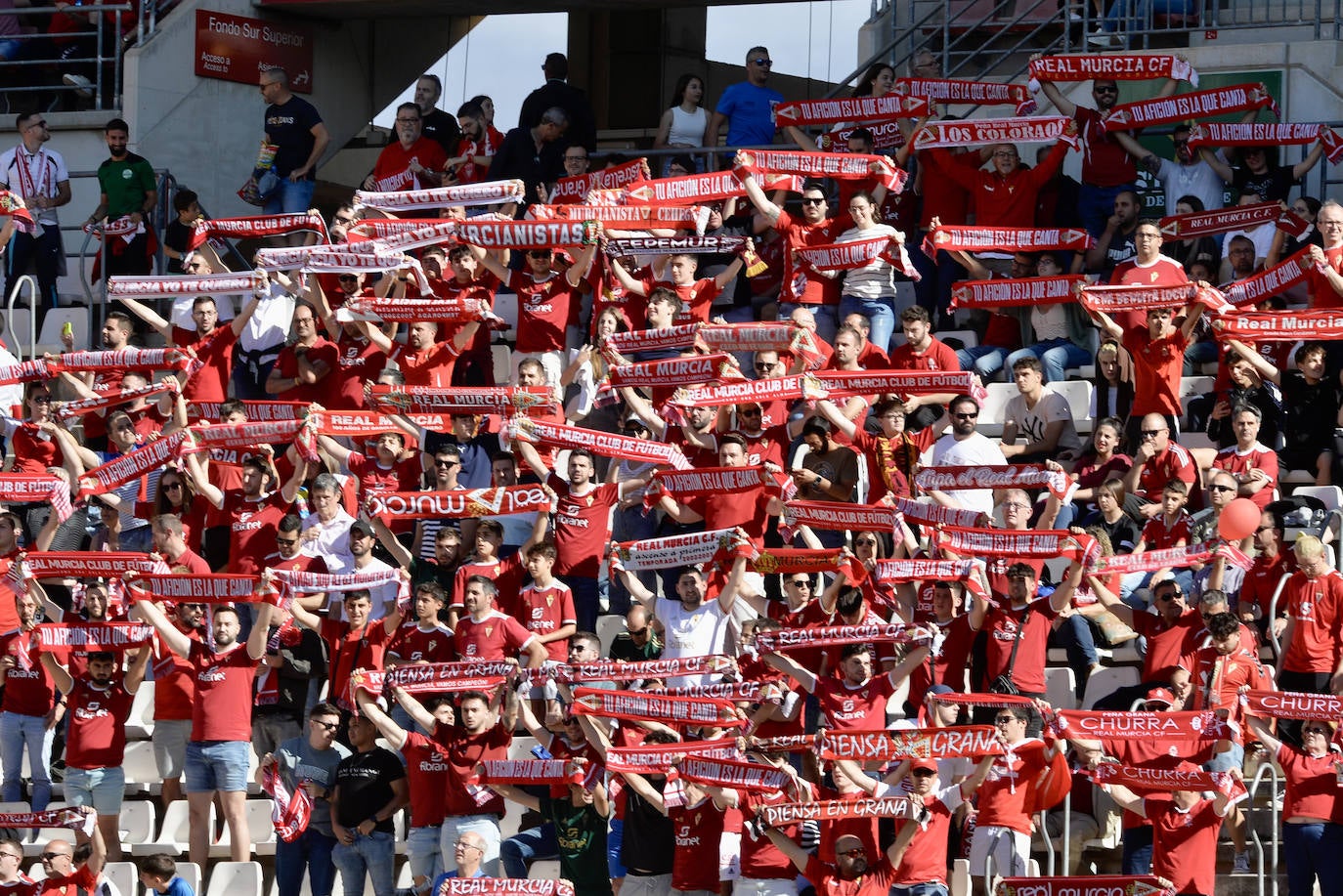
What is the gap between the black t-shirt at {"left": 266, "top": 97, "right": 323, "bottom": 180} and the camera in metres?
21.3

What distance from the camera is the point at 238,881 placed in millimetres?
14781

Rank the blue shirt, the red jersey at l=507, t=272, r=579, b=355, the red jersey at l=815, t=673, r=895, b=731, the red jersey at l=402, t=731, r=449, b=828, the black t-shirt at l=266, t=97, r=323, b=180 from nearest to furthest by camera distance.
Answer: the red jersey at l=815, t=673, r=895, b=731
the red jersey at l=402, t=731, r=449, b=828
the red jersey at l=507, t=272, r=579, b=355
the blue shirt
the black t-shirt at l=266, t=97, r=323, b=180

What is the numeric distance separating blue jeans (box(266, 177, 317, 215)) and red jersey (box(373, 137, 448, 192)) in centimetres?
58

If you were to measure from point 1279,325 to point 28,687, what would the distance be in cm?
820

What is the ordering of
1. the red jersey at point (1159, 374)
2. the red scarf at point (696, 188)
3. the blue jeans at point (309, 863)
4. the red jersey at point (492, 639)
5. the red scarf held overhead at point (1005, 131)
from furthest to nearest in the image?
the red scarf at point (696, 188) < the red scarf held overhead at point (1005, 131) < the red jersey at point (1159, 374) < the red jersey at point (492, 639) < the blue jeans at point (309, 863)

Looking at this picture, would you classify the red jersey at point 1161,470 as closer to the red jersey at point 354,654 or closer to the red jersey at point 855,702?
the red jersey at point 855,702

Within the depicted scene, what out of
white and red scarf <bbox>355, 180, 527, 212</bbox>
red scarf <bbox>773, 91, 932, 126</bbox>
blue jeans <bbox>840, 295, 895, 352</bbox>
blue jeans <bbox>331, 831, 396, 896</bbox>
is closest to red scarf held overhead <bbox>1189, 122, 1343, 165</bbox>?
red scarf <bbox>773, 91, 932, 126</bbox>

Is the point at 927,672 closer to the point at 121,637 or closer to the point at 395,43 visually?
the point at 121,637

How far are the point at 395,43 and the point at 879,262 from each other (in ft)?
30.6

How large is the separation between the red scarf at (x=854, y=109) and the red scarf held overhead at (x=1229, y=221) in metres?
2.25

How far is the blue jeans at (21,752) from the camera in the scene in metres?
15.9

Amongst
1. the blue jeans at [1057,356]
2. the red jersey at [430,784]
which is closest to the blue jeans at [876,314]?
the blue jeans at [1057,356]

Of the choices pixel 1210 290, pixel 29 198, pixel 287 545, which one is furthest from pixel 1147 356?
pixel 29 198

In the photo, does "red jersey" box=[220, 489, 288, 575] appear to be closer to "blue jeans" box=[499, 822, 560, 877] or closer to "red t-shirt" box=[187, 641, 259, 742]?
"red t-shirt" box=[187, 641, 259, 742]
